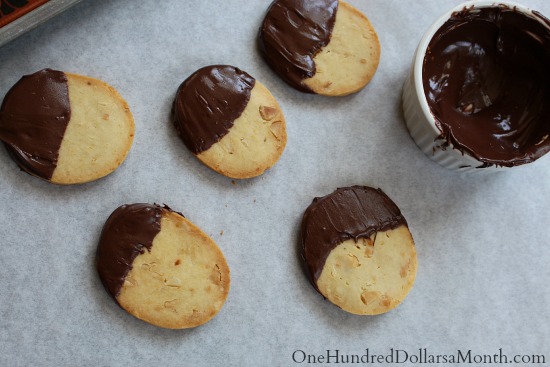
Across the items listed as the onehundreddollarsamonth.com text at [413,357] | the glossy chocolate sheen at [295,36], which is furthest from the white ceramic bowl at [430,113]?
the onehundreddollarsamonth.com text at [413,357]

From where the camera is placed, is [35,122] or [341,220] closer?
[35,122]

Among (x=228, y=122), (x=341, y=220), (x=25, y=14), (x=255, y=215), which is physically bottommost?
(x=255, y=215)

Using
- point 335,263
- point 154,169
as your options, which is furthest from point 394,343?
point 154,169

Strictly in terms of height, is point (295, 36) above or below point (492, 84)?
below

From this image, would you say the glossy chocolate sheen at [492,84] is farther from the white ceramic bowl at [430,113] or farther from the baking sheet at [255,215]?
the baking sheet at [255,215]

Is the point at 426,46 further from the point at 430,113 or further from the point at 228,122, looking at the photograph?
the point at 228,122

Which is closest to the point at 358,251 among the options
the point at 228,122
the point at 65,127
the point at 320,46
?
the point at 228,122
